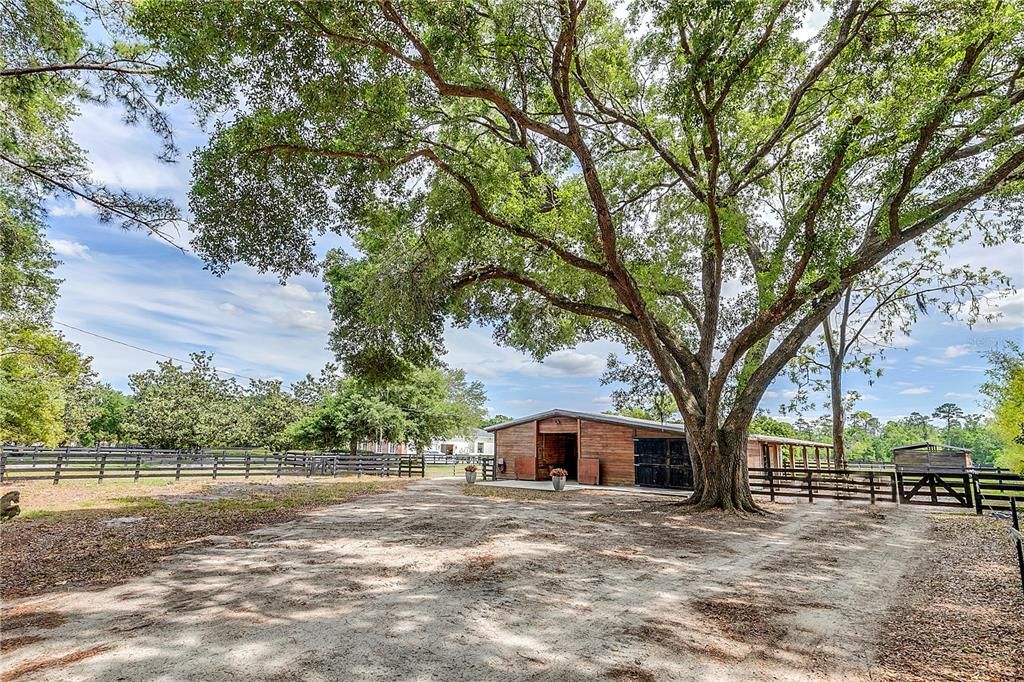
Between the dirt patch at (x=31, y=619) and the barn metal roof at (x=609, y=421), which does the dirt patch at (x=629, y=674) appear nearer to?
the dirt patch at (x=31, y=619)

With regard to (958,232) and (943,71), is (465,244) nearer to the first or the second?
(943,71)

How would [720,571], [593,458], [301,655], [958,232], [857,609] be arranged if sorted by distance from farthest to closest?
[593,458] < [958,232] < [720,571] < [857,609] < [301,655]

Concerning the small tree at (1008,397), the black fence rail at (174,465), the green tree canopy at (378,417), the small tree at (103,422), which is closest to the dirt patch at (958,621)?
the small tree at (1008,397)

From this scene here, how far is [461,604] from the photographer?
14.4 ft

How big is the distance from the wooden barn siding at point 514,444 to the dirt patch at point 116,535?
36.7 ft

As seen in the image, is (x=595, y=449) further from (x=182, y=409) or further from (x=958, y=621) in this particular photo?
(x=182, y=409)

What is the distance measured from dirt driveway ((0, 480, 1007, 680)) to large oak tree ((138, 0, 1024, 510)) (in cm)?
521

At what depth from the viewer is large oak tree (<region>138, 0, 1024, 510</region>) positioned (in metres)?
7.30

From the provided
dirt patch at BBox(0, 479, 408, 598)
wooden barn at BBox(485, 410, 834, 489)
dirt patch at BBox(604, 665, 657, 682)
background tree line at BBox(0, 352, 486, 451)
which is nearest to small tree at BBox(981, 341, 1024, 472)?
wooden barn at BBox(485, 410, 834, 489)

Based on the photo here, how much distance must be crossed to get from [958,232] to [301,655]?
18.4 m

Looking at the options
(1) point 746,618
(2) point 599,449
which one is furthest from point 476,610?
(2) point 599,449

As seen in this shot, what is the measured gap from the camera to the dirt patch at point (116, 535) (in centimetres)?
514

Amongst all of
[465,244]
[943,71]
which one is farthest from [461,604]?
[943,71]

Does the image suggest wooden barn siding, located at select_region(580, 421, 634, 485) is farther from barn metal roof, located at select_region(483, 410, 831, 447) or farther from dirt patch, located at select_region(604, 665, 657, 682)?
dirt patch, located at select_region(604, 665, 657, 682)
